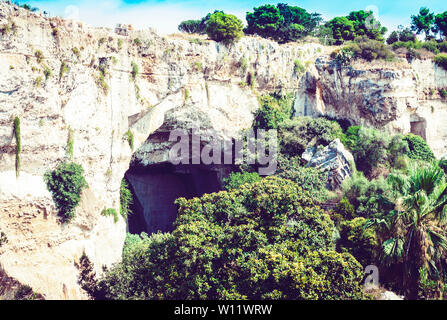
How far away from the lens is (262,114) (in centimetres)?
3044

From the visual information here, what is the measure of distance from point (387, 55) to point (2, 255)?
26.2 m

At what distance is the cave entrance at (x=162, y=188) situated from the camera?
103 feet

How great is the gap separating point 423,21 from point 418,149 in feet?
55.0

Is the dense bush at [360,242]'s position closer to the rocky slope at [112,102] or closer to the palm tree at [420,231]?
the palm tree at [420,231]

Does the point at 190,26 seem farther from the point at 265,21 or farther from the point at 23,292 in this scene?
the point at 23,292

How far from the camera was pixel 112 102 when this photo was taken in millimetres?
23953

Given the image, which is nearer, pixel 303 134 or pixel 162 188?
pixel 303 134

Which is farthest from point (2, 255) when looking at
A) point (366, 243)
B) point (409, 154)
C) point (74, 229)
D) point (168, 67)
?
point (409, 154)

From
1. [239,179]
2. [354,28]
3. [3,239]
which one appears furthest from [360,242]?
[354,28]

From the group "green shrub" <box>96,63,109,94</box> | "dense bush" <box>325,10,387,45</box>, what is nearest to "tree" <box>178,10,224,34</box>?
"dense bush" <box>325,10,387,45</box>

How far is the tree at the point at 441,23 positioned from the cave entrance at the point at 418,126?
43.5 ft

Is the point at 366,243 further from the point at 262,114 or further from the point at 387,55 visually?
the point at 387,55

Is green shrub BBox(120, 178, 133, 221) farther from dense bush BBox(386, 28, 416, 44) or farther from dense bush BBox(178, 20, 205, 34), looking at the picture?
dense bush BBox(178, 20, 205, 34)

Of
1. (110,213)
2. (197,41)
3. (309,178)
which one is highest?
(197,41)
